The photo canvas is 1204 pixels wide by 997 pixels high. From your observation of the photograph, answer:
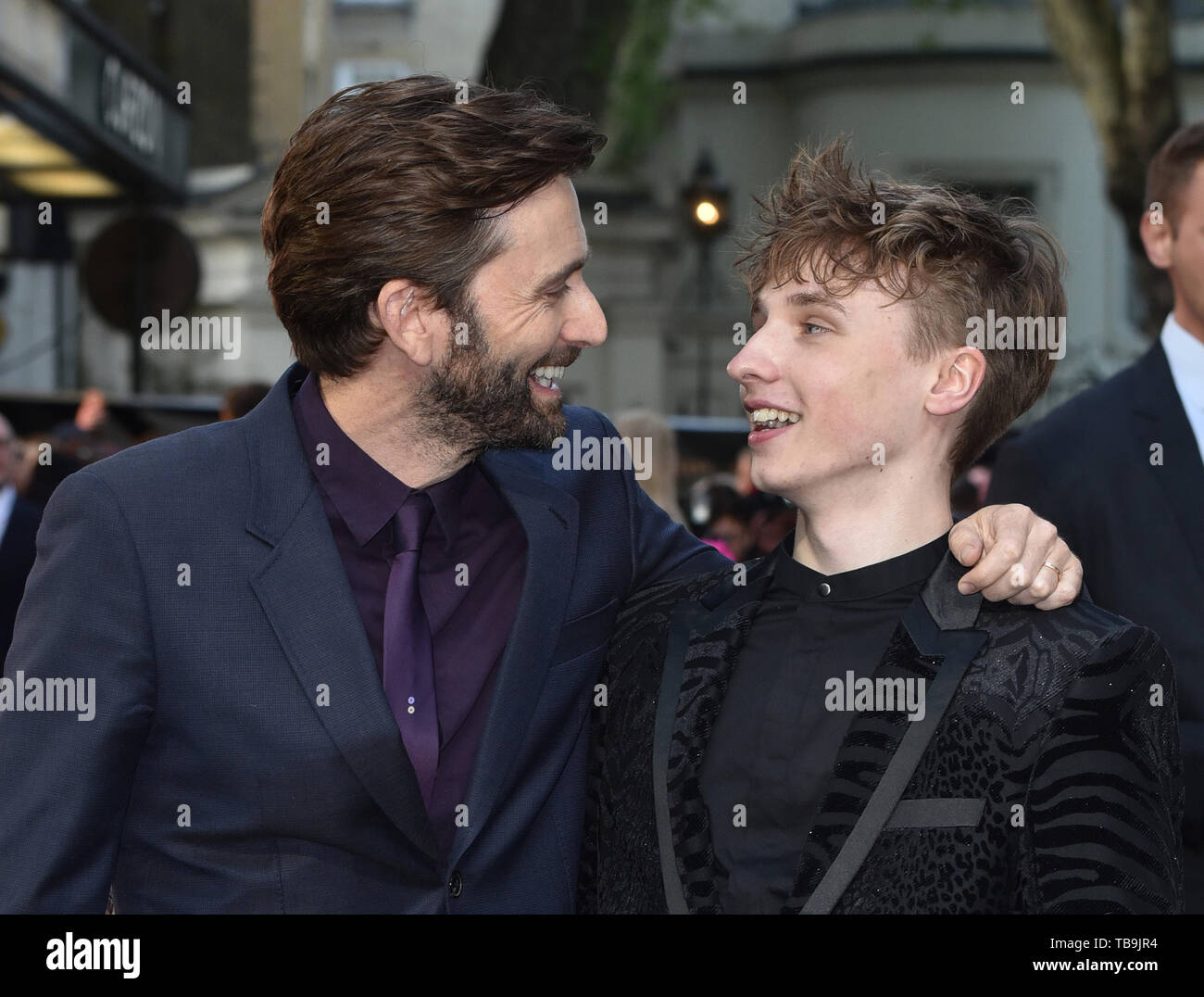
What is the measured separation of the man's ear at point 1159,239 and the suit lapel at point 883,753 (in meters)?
1.91

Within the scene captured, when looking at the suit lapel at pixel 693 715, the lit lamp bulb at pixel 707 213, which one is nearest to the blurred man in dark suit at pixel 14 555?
the suit lapel at pixel 693 715

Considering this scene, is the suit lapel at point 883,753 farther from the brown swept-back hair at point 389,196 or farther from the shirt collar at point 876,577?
the brown swept-back hair at point 389,196

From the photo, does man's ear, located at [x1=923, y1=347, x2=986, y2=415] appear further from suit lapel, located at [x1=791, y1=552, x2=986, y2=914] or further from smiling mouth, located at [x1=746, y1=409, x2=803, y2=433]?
suit lapel, located at [x1=791, y1=552, x2=986, y2=914]

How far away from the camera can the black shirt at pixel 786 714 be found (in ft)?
8.38

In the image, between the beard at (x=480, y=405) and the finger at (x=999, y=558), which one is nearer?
the finger at (x=999, y=558)

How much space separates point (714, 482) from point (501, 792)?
5.97m

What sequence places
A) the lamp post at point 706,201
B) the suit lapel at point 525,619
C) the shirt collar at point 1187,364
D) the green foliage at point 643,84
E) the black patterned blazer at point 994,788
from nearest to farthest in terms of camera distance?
the black patterned blazer at point 994,788 < the suit lapel at point 525,619 < the shirt collar at point 1187,364 < the lamp post at point 706,201 < the green foliage at point 643,84

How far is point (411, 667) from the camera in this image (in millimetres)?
2748

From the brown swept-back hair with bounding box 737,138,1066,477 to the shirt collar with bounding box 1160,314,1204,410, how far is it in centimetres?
118

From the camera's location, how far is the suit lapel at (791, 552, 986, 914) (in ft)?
7.95

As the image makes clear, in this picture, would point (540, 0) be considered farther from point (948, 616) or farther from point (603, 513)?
point (948, 616)

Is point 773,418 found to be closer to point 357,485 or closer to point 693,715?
point 693,715

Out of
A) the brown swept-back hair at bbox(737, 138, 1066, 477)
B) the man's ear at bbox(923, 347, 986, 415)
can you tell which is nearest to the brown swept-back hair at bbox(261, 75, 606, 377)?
the brown swept-back hair at bbox(737, 138, 1066, 477)

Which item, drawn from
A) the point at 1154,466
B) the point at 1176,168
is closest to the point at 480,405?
the point at 1154,466
